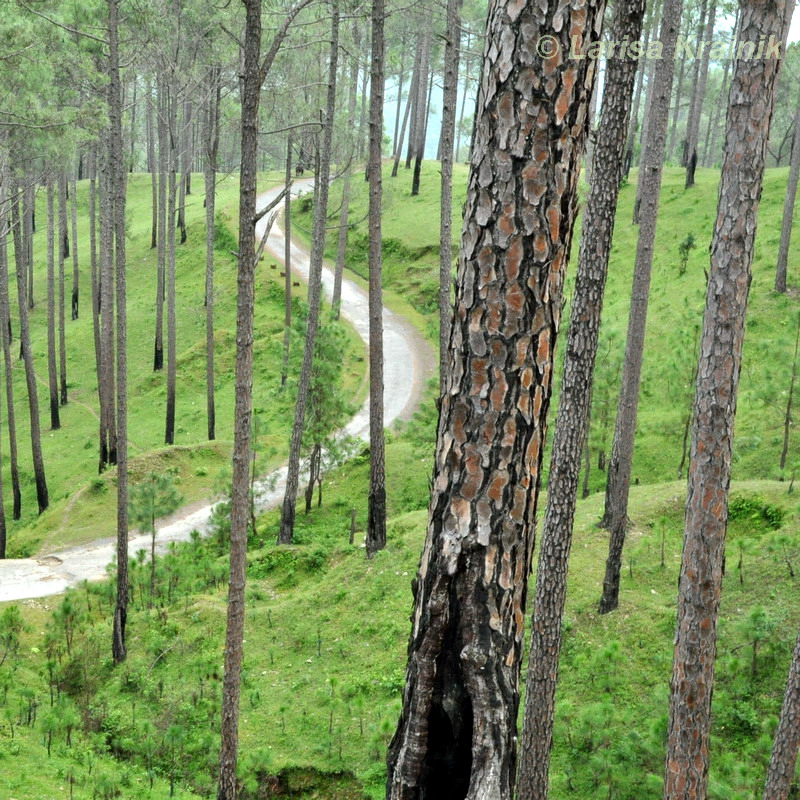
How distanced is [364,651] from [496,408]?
929 cm

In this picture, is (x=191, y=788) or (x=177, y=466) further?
(x=177, y=466)

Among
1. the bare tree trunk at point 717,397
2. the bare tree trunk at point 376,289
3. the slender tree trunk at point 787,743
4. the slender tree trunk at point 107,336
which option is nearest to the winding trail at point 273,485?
the slender tree trunk at point 107,336

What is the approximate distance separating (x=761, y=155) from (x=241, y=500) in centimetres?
504

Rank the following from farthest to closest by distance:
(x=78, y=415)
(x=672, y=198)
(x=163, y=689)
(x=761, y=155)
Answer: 1. (x=672, y=198)
2. (x=78, y=415)
3. (x=163, y=689)
4. (x=761, y=155)

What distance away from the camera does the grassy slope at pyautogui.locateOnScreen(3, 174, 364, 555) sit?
20.2 meters

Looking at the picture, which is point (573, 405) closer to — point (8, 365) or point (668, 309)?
point (8, 365)

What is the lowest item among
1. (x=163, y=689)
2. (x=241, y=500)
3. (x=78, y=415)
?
(x=78, y=415)

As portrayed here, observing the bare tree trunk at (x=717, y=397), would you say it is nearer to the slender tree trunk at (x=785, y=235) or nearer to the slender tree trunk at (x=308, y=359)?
the slender tree trunk at (x=308, y=359)

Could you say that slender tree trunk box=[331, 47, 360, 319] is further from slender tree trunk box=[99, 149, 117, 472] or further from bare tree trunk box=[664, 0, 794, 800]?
bare tree trunk box=[664, 0, 794, 800]

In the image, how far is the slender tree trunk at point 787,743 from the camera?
6.30m

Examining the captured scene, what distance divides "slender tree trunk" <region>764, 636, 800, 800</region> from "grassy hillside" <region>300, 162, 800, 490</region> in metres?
7.76

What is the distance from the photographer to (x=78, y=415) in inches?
1073

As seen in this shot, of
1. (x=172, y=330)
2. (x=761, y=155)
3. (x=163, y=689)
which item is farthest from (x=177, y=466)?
(x=761, y=155)

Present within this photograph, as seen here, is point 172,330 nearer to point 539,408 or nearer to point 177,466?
point 177,466
